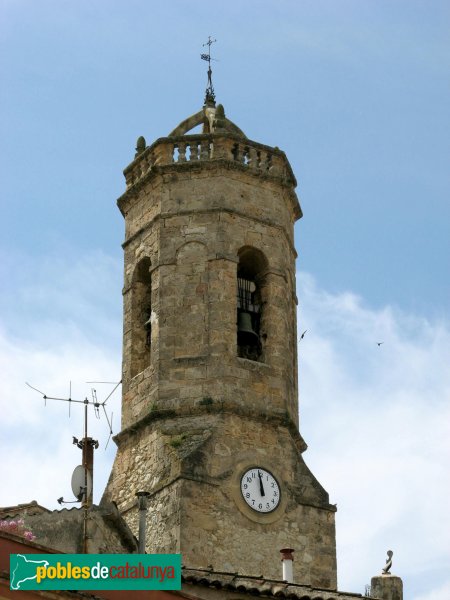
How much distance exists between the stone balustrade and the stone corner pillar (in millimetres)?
8421

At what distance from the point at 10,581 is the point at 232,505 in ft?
33.5

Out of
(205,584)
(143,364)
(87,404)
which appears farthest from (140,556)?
(143,364)

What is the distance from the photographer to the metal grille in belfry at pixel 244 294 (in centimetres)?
3172

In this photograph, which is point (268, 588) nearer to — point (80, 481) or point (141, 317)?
point (80, 481)

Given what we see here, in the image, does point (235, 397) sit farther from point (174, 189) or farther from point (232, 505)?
point (174, 189)

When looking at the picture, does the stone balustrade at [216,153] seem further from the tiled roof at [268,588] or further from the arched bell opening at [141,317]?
the tiled roof at [268,588]

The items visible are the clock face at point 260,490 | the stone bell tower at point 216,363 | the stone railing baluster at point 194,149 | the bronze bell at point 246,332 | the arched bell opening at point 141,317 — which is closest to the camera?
the stone bell tower at point 216,363

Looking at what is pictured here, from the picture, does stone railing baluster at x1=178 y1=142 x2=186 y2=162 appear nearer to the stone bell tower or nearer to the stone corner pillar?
the stone bell tower

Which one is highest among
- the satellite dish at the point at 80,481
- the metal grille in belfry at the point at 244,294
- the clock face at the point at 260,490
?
the metal grille in belfry at the point at 244,294

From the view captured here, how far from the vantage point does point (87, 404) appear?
29078 mm

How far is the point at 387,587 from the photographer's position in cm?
2714

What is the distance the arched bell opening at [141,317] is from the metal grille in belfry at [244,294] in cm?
162

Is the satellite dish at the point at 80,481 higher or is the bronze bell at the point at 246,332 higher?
the bronze bell at the point at 246,332

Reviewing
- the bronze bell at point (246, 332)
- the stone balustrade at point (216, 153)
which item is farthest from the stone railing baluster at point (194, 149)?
the bronze bell at point (246, 332)
